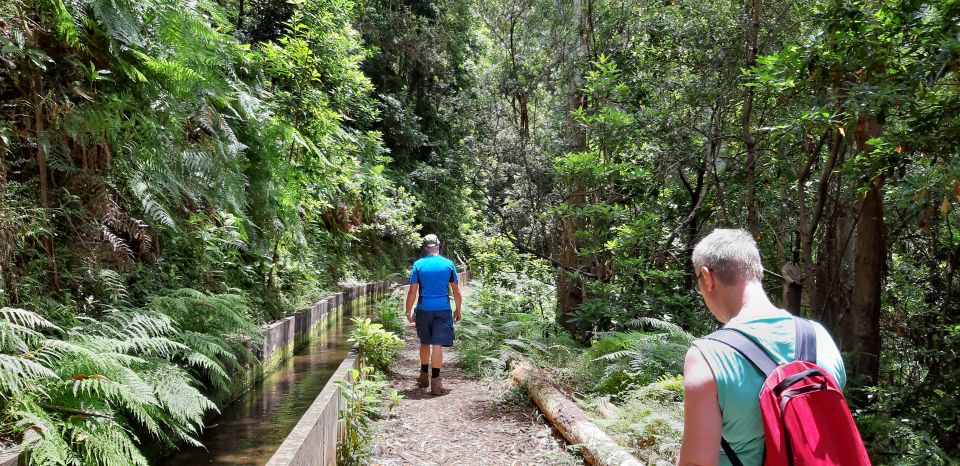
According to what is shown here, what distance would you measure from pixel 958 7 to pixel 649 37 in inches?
267

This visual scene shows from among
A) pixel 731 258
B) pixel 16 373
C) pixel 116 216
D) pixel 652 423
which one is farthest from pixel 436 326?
pixel 731 258

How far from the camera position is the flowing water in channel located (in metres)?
5.80

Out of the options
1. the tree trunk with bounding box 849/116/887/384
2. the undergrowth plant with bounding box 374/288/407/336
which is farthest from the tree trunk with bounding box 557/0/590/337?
the tree trunk with bounding box 849/116/887/384

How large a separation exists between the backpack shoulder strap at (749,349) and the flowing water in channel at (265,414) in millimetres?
4840

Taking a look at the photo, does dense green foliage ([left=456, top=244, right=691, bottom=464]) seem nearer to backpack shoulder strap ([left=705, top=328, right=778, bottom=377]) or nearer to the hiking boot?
the hiking boot

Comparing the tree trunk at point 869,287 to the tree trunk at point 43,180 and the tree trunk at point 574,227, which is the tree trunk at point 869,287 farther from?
the tree trunk at point 43,180

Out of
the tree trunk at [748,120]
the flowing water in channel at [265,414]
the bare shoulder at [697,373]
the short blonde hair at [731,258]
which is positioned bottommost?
the flowing water in channel at [265,414]

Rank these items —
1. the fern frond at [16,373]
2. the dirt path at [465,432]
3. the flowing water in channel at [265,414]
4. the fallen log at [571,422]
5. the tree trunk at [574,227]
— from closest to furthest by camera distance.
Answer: the fern frond at [16,373], the fallen log at [571,422], the dirt path at [465,432], the flowing water in channel at [265,414], the tree trunk at [574,227]

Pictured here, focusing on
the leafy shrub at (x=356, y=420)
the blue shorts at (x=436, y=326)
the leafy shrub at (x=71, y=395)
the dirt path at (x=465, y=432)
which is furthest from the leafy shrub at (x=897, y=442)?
the leafy shrub at (x=71, y=395)

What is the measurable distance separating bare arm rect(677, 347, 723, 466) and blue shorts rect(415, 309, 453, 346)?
20.0 feet

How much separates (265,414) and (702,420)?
621 cm

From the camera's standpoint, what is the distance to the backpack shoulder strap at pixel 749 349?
6.13 feet

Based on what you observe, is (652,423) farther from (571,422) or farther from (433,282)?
(433,282)

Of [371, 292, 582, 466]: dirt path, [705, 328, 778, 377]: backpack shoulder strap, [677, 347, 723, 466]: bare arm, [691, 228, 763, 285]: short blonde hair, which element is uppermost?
[691, 228, 763, 285]: short blonde hair
